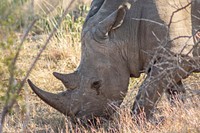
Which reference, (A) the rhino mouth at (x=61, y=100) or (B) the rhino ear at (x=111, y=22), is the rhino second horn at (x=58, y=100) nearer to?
(A) the rhino mouth at (x=61, y=100)

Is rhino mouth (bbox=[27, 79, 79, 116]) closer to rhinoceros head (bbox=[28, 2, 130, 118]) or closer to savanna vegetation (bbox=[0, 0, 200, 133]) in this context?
rhinoceros head (bbox=[28, 2, 130, 118])

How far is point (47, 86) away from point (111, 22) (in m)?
3.20

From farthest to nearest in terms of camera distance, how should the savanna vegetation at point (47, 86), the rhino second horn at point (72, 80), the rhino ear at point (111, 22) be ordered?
the rhino second horn at point (72, 80)
the rhino ear at point (111, 22)
the savanna vegetation at point (47, 86)

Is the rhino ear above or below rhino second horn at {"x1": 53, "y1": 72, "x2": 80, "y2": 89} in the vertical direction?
above

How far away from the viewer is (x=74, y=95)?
8.19m

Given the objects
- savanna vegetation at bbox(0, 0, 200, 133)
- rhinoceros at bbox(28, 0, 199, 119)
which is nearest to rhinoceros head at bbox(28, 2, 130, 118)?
rhinoceros at bbox(28, 0, 199, 119)

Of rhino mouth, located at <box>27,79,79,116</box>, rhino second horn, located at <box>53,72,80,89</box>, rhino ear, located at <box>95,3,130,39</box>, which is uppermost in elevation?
rhino ear, located at <box>95,3,130,39</box>

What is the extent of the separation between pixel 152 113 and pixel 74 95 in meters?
0.95

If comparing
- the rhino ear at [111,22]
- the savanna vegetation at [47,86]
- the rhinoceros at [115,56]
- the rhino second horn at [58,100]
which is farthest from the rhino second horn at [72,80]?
the rhino ear at [111,22]

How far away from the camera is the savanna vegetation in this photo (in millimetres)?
5418

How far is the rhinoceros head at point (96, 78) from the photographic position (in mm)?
8117

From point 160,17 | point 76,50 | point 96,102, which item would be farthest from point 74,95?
Result: point 76,50

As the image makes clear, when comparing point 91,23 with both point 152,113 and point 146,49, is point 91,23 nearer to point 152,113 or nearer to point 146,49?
point 146,49

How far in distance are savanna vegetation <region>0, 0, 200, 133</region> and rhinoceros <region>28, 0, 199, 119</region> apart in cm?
19
